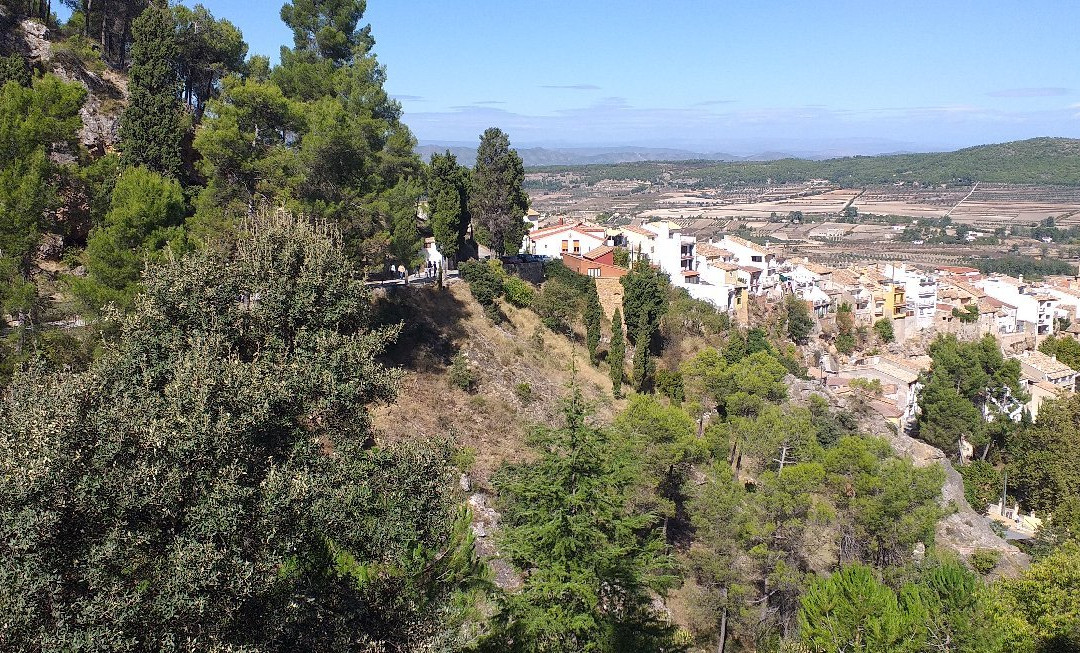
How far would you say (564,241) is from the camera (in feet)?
165

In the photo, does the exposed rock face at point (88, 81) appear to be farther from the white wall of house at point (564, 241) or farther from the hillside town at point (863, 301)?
the white wall of house at point (564, 241)

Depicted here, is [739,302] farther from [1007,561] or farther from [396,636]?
[396,636]

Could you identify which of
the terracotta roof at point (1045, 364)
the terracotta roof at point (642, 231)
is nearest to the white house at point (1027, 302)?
the terracotta roof at point (1045, 364)

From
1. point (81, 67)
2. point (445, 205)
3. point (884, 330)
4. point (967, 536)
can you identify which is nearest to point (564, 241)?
point (445, 205)

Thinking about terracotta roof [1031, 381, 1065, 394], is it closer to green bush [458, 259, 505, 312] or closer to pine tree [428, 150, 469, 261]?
green bush [458, 259, 505, 312]

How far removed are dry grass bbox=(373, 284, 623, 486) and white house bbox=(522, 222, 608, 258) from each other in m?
16.3

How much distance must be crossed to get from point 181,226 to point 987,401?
41991 mm

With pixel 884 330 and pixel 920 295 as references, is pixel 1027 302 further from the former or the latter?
pixel 884 330

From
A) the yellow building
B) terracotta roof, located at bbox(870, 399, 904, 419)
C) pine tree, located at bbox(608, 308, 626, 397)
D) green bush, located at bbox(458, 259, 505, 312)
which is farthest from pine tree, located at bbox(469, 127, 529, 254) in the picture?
the yellow building

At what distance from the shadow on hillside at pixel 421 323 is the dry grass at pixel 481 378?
5cm

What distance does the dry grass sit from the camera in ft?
73.0

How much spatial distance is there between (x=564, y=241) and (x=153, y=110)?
28693 millimetres

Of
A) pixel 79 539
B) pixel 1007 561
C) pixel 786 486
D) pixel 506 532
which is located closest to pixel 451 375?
pixel 786 486

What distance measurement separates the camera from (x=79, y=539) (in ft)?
22.7
